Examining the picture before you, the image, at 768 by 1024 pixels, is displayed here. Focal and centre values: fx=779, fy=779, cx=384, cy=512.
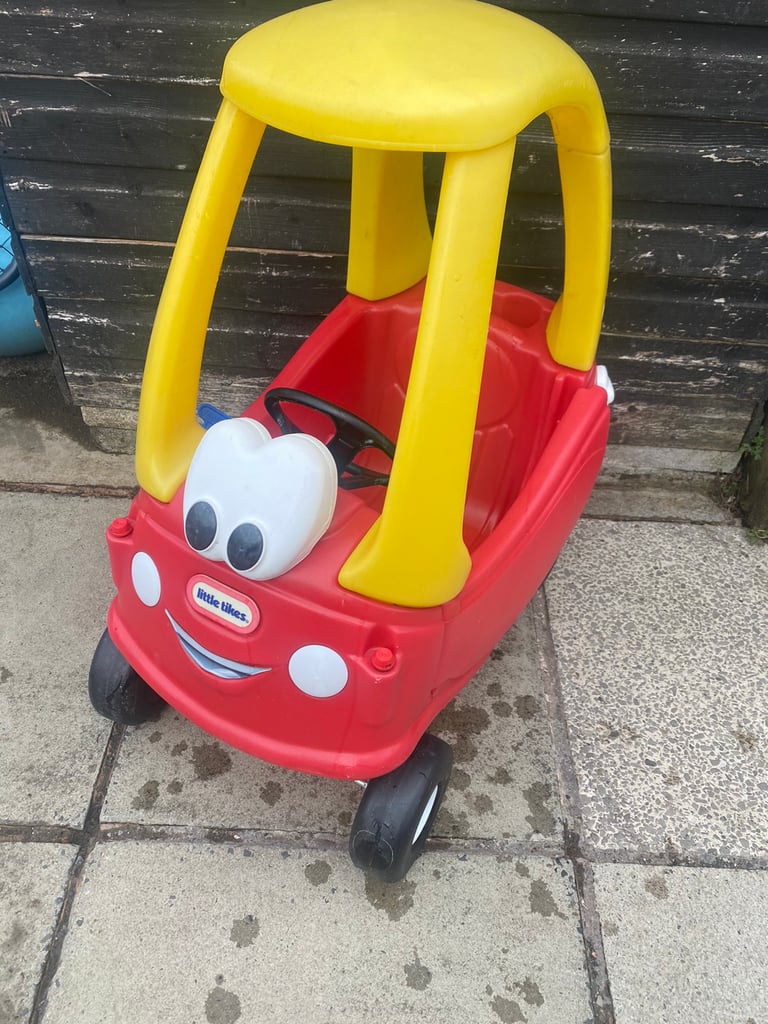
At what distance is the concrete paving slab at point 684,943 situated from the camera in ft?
3.84

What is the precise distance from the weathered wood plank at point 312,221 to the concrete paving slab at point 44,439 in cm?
58

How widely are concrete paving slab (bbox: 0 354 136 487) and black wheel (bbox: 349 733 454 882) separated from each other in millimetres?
1133

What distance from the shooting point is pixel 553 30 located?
138 cm

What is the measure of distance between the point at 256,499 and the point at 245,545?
60 mm

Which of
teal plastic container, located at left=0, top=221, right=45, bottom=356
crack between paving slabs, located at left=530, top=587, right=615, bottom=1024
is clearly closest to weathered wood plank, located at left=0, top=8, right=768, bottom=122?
teal plastic container, located at left=0, top=221, right=45, bottom=356

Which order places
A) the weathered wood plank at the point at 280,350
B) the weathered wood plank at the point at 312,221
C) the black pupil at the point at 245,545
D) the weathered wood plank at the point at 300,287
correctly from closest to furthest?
the black pupil at the point at 245,545, the weathered wood plank at the point at 312,221, the weathered wood plank at the point at 300,287, the weathered wood plank at the point at 280,350

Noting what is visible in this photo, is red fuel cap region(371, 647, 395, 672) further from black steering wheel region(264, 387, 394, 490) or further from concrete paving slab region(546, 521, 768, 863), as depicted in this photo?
concrete paving slab region(546, 521, 768, 863)

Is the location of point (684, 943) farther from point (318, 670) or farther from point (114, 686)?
point (114, 686)

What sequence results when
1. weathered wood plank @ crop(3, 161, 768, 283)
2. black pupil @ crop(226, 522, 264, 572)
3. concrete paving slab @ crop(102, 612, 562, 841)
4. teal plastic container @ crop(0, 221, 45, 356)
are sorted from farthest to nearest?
teal plastic container @ crop(0, 221, 45, 356), weathered wood plank @ crop(3, 161, 768, 283), concrete paving slab @ crop(102, 612, 562, 841), black pupil @ crop(226, 522, 264, 572)

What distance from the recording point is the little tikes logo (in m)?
1.07

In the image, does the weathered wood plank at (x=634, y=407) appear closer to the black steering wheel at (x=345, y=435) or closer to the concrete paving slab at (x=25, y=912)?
the black steering wheel at (x=345, y=435)

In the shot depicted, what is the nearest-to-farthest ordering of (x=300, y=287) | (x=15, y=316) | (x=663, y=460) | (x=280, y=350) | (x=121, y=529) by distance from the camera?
(x=121, y=529), (x=300, y=287), (x=280, y=350), (x=663, y=460), (x=15, y=316)

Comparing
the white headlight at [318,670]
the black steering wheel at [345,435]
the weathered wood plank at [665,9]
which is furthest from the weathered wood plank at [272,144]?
the white headlight at [318,670]

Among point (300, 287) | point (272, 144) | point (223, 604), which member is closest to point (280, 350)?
point (300, 287)
